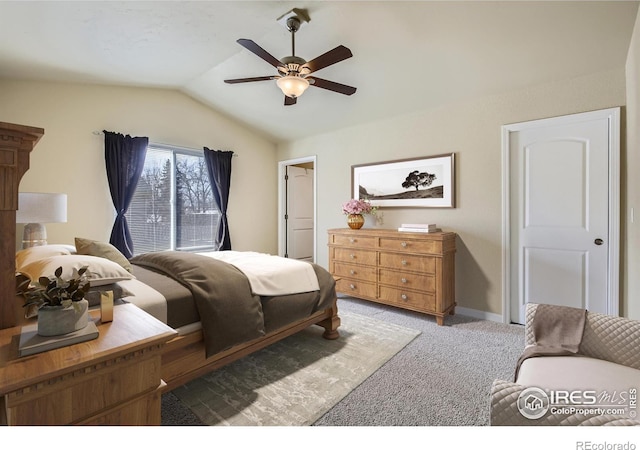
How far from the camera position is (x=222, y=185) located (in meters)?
4.66

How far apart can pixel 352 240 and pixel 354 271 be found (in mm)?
387

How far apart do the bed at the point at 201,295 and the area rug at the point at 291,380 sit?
0.18 meters

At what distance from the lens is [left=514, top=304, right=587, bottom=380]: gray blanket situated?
1.40 metres

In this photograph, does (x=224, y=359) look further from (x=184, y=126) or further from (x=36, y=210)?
(x=184, y=126)

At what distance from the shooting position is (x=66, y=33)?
245 centimetres

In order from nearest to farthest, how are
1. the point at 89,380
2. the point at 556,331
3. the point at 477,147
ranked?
the point at 89,380 → the point at 556,331 → the point at 477,147

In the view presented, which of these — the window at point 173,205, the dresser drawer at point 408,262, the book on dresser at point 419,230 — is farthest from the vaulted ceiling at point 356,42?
the dresser drawer at point 408,262

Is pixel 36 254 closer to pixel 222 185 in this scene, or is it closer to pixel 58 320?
pixel 58 320

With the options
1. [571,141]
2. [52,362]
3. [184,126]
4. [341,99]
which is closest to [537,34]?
[571,141]

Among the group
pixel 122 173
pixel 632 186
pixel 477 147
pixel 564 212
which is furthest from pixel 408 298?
pixel 122 173

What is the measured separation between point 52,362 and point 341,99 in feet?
11.8

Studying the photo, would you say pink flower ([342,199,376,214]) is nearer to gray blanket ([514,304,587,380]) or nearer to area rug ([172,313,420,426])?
area rug ([172,313,420,426])

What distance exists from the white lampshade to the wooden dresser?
9.31ft

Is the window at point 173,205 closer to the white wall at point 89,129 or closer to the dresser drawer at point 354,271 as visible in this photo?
the white wall at point 89,129
